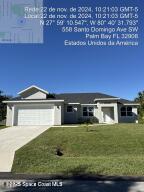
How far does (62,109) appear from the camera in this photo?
33.4 m

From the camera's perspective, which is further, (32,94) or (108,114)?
(108,114)

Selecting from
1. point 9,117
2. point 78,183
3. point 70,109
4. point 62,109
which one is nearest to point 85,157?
point 78,183

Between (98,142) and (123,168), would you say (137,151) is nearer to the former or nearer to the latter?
(98,142)

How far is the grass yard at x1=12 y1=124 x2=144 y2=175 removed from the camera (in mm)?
9421

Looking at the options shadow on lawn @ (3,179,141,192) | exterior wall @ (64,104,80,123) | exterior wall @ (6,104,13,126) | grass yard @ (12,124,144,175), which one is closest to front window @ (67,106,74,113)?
exterior wall @ (64,104,80,123)

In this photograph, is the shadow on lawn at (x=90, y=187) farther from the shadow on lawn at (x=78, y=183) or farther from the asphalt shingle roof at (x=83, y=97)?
the asphalt shingle roof at (x=83, y=97)

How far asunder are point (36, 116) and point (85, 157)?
20783 mm

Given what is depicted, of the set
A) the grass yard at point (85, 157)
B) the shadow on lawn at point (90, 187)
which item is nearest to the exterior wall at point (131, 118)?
the grass yard at point (85, 157)

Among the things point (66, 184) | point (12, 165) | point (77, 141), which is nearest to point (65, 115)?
point (77, 141)

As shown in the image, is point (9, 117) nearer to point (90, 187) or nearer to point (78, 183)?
point (78, 183)

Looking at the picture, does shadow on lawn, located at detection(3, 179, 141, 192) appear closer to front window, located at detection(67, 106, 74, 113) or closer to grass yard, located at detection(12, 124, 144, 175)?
grass yard, located at detection(12, 124, 144, 175)

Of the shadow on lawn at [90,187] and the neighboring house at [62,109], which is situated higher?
the shadow on lawn at [90,187]

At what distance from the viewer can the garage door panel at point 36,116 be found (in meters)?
31.7

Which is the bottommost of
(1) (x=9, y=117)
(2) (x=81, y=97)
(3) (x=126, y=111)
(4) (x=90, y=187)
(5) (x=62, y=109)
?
(1) (x=9, y=117)
